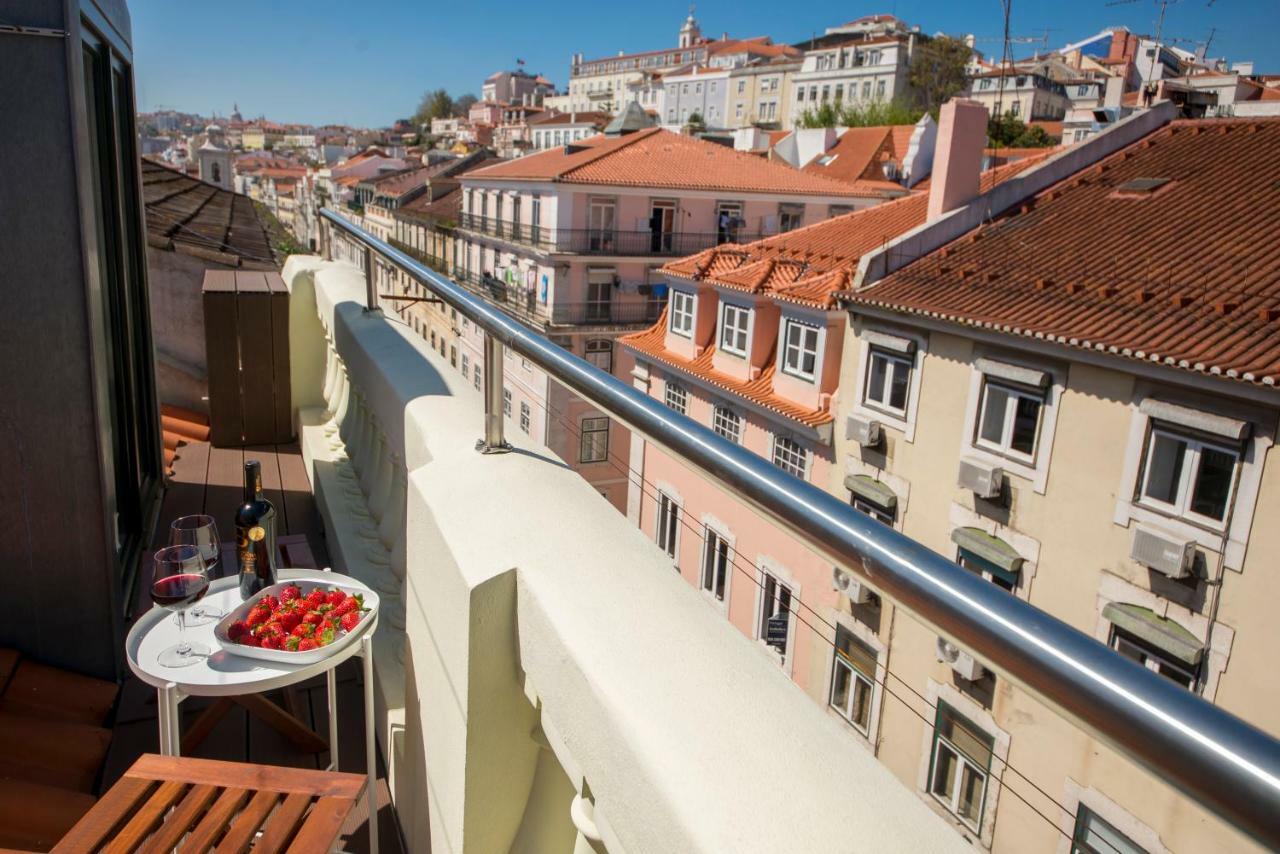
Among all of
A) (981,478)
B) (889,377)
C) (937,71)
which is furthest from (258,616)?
(937,71)

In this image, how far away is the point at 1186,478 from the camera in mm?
10227

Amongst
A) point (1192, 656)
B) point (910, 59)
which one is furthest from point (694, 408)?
point (910, 59)

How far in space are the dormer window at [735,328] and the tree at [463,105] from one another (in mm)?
112549

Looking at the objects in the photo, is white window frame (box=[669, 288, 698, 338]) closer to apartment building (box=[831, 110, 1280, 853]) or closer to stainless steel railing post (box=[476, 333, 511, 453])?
apartment building (box=[831, 110, 1280, 853])

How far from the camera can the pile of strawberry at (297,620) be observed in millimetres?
1767

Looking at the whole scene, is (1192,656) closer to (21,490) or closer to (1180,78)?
(21,490)

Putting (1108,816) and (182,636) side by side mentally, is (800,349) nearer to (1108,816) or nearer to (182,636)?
(1108,816)

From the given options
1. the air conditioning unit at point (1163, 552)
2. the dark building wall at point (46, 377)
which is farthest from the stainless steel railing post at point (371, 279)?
the air conditioning unit at point (1163, 552)

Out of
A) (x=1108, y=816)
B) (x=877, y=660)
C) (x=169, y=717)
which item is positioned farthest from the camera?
(x=877, y=660)

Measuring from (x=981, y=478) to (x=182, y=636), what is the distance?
482 inches

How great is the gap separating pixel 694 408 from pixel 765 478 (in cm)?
1895

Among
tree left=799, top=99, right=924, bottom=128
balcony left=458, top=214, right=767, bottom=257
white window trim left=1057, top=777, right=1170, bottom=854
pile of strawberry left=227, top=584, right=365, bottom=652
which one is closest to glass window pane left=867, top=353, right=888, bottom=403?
white window trim left=1057, top=777, right=1170, bottom=854

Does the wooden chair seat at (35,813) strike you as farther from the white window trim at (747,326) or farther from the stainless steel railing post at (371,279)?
the white window trim at (747,326)

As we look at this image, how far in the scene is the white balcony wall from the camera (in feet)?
2.93
